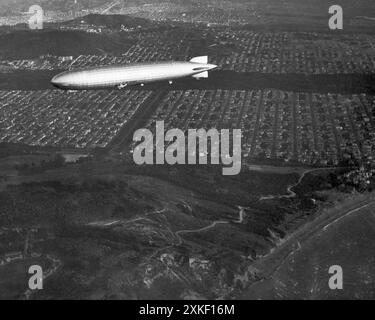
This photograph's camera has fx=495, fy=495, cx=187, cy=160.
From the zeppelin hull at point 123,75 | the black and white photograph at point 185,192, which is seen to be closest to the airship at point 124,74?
the zeppelin hull at point 123,75

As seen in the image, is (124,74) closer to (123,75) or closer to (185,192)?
(123,75)

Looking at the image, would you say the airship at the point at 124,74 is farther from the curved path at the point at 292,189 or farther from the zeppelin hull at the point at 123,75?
the curved path at the point at 292,189

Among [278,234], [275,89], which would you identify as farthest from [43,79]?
[278,234]

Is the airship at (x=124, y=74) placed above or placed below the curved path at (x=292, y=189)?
above

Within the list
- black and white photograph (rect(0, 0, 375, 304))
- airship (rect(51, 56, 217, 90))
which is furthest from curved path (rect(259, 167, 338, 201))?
airship (rect(51, 56, 217, 90))

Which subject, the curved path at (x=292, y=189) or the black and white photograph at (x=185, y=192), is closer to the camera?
the black and white photograph at (x=185, y=192)

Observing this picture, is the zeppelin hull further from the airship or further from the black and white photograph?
the black and white photograph
